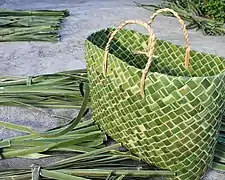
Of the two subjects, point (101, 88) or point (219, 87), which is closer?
point (219, 87)

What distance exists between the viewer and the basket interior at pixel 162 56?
1.67m

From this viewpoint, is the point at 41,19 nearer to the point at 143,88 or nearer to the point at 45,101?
the point at 45,101

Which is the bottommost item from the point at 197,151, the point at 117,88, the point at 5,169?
the point at 5,169

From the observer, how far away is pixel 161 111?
140 centimetres

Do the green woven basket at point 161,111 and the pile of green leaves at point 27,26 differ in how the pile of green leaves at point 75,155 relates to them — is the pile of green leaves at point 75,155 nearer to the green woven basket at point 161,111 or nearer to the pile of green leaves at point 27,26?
the green woven basket at point 161,111

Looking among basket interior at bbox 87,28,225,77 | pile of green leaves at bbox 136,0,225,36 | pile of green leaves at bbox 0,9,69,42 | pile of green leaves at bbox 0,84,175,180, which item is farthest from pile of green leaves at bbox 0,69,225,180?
pile of green leaves at bbox 136,0,225,36

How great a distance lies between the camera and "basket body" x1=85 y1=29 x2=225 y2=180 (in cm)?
136

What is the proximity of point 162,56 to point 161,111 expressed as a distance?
17.9 inches

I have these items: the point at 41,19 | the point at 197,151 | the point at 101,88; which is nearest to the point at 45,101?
the point at 101,88

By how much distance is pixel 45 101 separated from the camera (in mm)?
1922

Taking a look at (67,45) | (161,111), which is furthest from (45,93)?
(67,45)

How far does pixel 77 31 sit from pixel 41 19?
303mm

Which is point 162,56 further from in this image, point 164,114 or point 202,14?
point 202,14

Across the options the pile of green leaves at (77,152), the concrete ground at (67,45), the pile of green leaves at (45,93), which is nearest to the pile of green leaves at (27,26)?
the concrete ground at (67,45)
